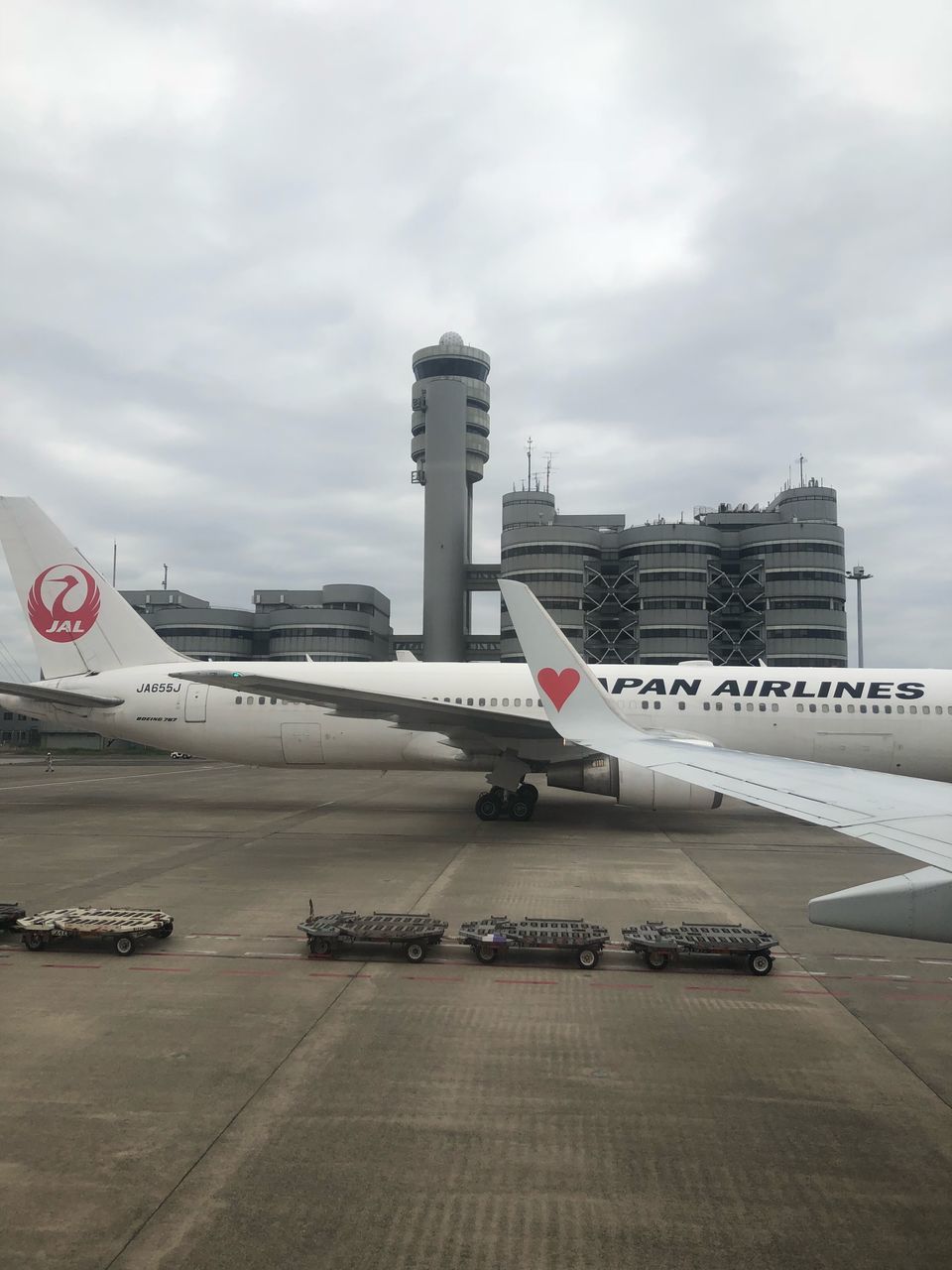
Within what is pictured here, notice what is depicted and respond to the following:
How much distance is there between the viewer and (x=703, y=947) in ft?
24.9

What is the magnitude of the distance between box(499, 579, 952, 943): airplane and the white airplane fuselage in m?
8.65

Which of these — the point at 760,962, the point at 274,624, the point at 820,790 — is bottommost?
the point at 760,962

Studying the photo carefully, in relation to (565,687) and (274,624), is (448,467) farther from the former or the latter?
(565,687)

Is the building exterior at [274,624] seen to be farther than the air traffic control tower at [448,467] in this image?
No

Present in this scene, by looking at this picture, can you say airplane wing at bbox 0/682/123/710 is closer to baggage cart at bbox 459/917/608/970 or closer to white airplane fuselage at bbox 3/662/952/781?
white airplane fuselage at bbox 3/662/952/781

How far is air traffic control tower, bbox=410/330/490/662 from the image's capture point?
8344cm

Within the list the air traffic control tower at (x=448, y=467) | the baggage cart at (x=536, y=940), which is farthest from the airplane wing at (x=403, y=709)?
the air traffic control tower at (x=448, y=467)

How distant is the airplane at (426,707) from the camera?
16.4 m

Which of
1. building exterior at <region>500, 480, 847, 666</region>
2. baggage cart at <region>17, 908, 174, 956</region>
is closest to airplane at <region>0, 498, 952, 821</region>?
baggage cart at <region>17, 908, 174, 956</region>

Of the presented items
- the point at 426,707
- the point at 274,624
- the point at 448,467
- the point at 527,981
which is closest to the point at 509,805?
the point at 426,707

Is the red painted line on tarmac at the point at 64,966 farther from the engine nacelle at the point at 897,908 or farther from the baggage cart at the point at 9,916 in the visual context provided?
the engine nacelle at the point at 897,908

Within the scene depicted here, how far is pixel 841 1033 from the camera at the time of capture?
6070 mm

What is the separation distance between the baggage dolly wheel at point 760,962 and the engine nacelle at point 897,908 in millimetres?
4862

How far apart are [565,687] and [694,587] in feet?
236
